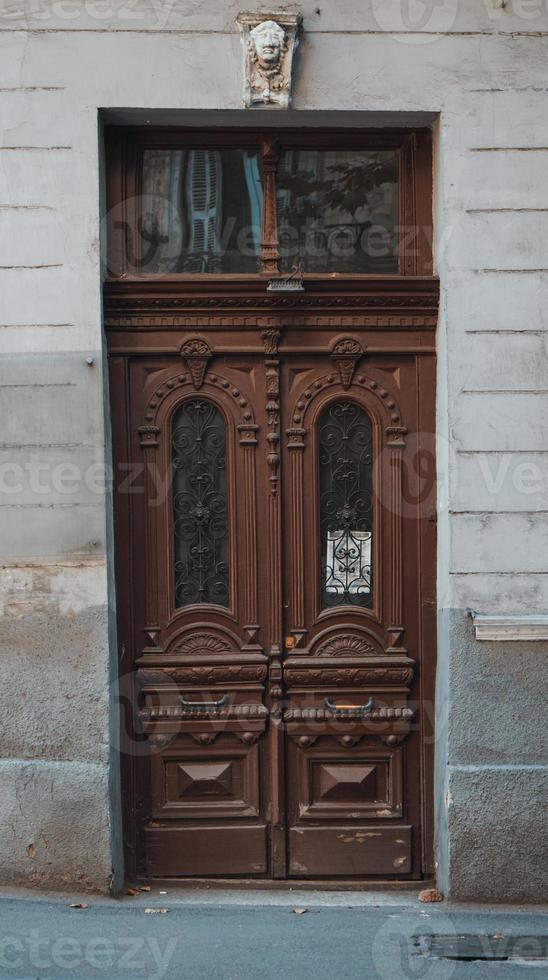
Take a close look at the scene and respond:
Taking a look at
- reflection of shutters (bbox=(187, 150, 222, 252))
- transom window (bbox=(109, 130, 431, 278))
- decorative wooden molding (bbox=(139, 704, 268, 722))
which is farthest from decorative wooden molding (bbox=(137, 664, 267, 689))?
reflection of shutters (bbox=(187, 150, 222, 252))

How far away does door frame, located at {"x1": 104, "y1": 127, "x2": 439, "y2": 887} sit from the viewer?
595cm

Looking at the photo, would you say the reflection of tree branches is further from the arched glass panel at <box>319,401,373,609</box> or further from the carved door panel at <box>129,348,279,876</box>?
the arched glass panel at <box>319,401,373,609</box>

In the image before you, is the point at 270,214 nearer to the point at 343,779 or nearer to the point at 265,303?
the point at 265,303

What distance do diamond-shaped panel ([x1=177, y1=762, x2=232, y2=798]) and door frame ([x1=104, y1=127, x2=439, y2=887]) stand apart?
0.26 meters

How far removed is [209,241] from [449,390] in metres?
1.54

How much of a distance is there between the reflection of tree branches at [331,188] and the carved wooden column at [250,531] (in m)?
1.26

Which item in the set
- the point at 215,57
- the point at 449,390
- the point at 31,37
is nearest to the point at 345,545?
the point at 449,390

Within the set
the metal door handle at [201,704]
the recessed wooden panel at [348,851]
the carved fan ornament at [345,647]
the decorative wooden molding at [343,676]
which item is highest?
the carved fan ornament at [345,647]

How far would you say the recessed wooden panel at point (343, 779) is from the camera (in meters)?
6.07

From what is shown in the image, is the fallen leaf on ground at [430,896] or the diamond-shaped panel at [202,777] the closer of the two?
the fallen leaf on ground at [430,896]

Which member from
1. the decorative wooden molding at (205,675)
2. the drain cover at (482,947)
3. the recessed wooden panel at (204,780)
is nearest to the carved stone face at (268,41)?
the decorative wooden molding at (205,675)

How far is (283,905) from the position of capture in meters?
5.77

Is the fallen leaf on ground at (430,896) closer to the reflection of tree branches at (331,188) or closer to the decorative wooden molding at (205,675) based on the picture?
the decorative wooden molding at (205,675)

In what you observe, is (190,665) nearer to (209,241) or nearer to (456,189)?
(209,241)
